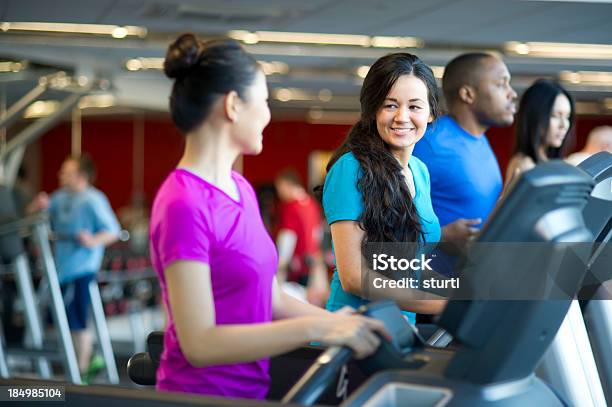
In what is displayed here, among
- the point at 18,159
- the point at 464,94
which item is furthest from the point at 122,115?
the point at 464,94

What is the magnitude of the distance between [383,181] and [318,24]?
12.8 ft

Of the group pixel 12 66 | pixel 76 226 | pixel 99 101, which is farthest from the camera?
pixel 99 101

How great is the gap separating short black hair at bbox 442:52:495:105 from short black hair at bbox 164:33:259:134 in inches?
62.3

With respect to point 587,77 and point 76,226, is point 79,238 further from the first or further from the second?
point 587,77

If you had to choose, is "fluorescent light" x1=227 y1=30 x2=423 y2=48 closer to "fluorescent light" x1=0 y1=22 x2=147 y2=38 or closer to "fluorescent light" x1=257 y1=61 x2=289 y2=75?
"fluorescent light" x1=0 y1=22 x2=147 y2=38

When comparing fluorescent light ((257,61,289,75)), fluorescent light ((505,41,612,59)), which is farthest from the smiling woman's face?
fluorescent light ((257,61,289,75))

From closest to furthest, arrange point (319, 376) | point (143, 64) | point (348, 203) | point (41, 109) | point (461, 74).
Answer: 1. point (319, 376)
2. point (348, 203)
3. point (461, 74)
4. point (41, 109)
5. point (143, 64)

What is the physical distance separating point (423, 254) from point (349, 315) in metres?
0.64

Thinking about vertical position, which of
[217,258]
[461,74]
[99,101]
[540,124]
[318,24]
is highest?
[318,24]

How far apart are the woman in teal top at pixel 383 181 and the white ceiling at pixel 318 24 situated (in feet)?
9.32

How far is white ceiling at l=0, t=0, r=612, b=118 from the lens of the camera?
16.7 feet

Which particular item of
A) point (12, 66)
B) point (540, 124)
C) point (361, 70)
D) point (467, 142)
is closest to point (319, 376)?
point (467, 142)

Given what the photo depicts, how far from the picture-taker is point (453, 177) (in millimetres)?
2729

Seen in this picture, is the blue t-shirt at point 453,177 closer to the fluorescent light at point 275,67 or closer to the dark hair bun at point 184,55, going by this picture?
the dark hair bun at point 184,55
